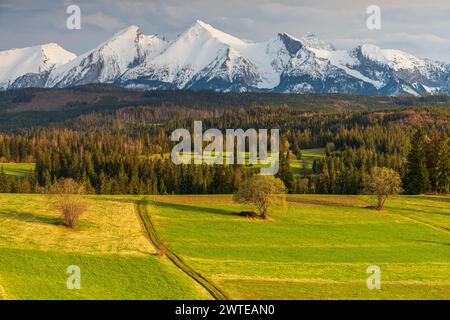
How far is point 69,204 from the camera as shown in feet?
267

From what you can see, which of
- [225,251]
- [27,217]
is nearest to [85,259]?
[225,251]

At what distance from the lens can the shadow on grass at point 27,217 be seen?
83613mm

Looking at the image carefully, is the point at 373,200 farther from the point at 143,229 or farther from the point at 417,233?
the point at 143,229

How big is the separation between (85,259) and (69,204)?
17.7 m

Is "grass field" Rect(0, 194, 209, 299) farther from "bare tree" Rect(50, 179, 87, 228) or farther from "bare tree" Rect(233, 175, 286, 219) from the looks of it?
"bare tree" Rect(233, 175, 286, 219)

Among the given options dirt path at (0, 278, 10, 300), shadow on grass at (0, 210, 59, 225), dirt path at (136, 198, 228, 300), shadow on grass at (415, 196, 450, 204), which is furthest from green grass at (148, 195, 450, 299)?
dirt path at (0, 278, 10, 300)

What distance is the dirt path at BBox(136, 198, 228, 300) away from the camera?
5750 cm

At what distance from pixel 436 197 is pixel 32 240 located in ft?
324

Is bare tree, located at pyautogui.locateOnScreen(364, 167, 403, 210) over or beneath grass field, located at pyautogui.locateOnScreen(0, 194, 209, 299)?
over

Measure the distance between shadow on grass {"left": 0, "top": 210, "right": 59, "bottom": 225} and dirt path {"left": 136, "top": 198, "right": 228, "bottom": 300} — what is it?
1503 centimetres

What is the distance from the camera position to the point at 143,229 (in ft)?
278

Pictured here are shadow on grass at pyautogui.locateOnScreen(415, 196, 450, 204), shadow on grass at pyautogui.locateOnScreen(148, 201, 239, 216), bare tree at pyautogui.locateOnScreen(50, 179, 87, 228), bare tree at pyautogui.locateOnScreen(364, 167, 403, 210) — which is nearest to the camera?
bare tree at pyautogui.locateOnScreen(50, 179, 87, 228)

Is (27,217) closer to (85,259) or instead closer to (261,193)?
(85,259)
